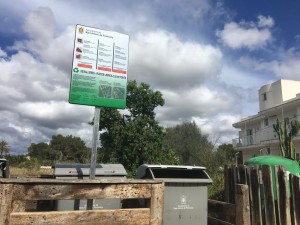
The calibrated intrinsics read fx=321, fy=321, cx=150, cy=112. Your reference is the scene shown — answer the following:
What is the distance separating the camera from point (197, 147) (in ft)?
142

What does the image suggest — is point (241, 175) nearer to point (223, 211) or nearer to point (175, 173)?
point (223, 211)

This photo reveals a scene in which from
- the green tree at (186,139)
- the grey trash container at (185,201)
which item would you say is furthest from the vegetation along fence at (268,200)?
the green tree at (186,139)

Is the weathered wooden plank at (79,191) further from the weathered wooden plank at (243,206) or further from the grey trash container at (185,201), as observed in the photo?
the weathered wooden plank at (243,206)

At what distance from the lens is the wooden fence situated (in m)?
3.33

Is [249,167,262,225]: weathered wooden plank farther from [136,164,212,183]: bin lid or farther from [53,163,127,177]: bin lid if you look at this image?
[53,163,127,177]: bin lid

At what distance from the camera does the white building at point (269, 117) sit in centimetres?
3064

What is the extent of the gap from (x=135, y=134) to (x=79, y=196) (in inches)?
596

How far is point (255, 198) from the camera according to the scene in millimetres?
6336

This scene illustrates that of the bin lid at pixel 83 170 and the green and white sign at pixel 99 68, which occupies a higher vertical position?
the green and white sign at pixel 99 68

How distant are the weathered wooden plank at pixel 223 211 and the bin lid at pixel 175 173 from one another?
0.67 meters

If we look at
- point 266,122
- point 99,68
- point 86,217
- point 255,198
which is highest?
point 266,122

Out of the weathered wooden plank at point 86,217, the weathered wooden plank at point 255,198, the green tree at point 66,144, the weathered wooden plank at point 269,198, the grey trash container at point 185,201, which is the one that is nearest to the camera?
the weathered wooden plank at point 86,217

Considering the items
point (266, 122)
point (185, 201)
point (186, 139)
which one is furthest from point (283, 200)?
point (186, 139)

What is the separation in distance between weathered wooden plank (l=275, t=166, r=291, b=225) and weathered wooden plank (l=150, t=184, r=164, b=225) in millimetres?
3306
